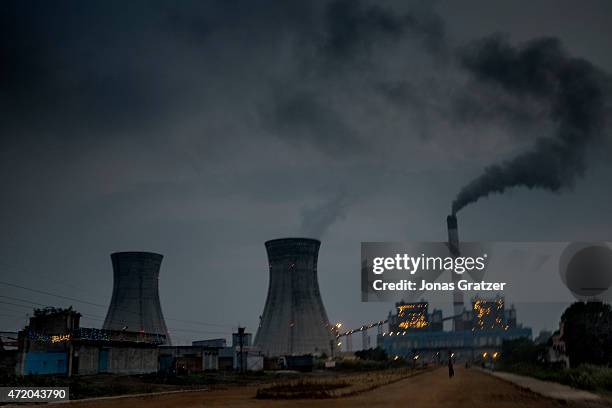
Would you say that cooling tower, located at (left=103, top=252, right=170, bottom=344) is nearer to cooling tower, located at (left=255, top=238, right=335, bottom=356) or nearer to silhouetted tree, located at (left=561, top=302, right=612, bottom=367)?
cooling tower, located at (left=255, top=238, right=335, bottom=356)

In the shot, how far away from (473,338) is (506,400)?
17652 centimetres

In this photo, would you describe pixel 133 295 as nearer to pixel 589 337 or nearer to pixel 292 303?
pixel 292 303

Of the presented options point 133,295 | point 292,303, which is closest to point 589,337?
point 292,303

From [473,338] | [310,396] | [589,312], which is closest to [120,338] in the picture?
[310,396]

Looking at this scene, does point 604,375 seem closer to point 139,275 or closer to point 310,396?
point 310,396

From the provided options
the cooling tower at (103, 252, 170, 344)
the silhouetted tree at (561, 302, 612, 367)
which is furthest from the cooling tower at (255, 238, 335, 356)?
the silhouetted tree at (561, 302, 612, 367)

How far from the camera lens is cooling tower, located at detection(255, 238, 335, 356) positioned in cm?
8256

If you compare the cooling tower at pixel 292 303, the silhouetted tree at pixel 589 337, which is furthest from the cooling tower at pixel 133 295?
the silhouetted tree at pixel 589 337

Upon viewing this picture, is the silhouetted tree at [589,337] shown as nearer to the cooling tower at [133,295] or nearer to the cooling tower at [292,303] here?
the cooling tower at [292,303]

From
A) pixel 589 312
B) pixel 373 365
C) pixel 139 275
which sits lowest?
pixel 373 365

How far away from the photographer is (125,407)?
888 inches

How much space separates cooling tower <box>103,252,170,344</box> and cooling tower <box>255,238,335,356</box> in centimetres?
1485

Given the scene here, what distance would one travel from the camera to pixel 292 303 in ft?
272

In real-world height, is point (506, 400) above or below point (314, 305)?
below
